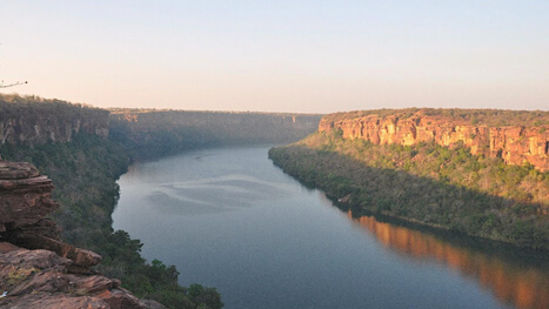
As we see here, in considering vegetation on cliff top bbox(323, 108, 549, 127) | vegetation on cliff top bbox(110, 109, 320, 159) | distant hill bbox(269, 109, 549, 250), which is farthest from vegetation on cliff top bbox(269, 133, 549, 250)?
vegetation on cliff top bbox(110, 109, 320, 159)

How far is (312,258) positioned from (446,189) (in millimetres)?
25373

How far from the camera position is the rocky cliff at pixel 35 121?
163 ft

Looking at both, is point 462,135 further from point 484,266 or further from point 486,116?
point 484,266

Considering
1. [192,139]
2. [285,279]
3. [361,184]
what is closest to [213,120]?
[192,139]

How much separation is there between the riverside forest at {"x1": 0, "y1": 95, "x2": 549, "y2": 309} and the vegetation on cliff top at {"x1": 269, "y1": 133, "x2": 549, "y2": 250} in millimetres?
153

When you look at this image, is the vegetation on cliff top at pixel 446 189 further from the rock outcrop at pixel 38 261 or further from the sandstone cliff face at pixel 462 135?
the rock outcrop at pixel 38 261

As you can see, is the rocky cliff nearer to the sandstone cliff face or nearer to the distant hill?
the distant hill

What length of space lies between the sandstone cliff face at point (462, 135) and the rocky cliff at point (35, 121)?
61379 millimetres

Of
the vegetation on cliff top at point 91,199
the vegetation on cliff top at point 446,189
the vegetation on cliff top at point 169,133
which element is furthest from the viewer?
the vegetation on cliff top at point 169,133

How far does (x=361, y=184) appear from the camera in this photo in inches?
2537

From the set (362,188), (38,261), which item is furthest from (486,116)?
(38,261)

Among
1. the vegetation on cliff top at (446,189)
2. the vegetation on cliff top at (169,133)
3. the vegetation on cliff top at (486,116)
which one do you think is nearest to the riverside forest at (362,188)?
A: the vegetation on cliff top at (446,189)

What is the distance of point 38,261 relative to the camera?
7.99 metres

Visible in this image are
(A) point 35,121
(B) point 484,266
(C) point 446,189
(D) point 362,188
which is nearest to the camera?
(B) point 484,266
